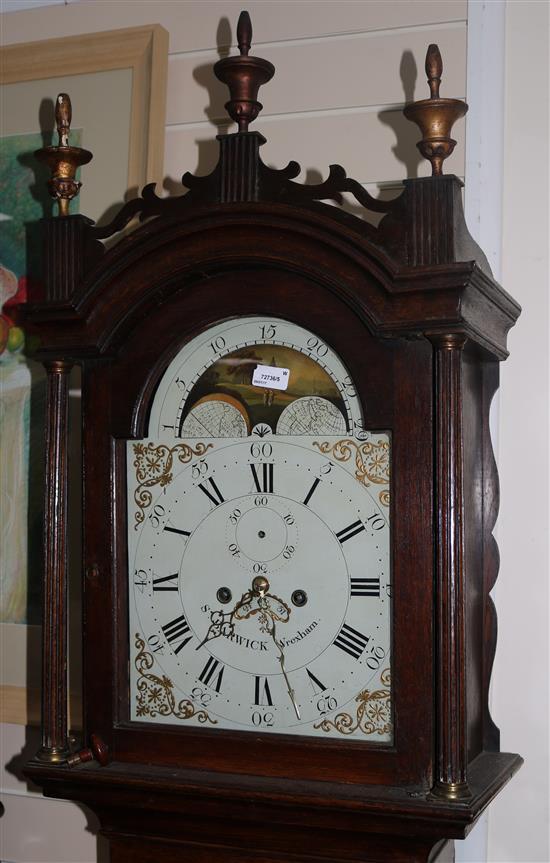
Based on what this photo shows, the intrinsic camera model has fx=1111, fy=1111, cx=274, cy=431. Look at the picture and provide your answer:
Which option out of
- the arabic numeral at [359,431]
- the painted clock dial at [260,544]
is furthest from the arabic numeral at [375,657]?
the arabic numeral at [359,431]

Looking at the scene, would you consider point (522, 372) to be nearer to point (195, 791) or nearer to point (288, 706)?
point (288, 706)

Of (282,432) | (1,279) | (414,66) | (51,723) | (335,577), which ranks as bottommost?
(51,723)

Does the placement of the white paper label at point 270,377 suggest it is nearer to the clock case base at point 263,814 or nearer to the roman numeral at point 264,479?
the roman numeral at point 264,479

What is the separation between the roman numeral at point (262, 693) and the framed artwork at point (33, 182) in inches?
21.7

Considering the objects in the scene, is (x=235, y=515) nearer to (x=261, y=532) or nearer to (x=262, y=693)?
(x=261, y=532)

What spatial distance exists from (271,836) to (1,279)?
969 mm

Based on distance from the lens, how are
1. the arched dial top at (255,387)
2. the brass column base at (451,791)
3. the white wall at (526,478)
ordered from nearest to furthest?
the brass column base at (451,791)
the arched dial top at (255,387)
the white wall at (526,478)

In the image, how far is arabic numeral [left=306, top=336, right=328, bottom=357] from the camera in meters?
1.24

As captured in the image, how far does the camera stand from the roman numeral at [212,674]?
1271 millimetres

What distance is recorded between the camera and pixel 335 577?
123 cm

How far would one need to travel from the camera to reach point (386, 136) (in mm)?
1561

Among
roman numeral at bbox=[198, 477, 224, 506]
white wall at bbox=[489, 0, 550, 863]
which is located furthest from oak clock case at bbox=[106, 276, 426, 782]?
white wall at bbox=[489, 0, 550, 863]

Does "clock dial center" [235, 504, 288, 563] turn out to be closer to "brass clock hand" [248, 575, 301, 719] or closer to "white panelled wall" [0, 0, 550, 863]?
"brass clock hand" [248, 575, 301, 719]

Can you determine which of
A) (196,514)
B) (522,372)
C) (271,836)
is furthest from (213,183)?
(271,836)
